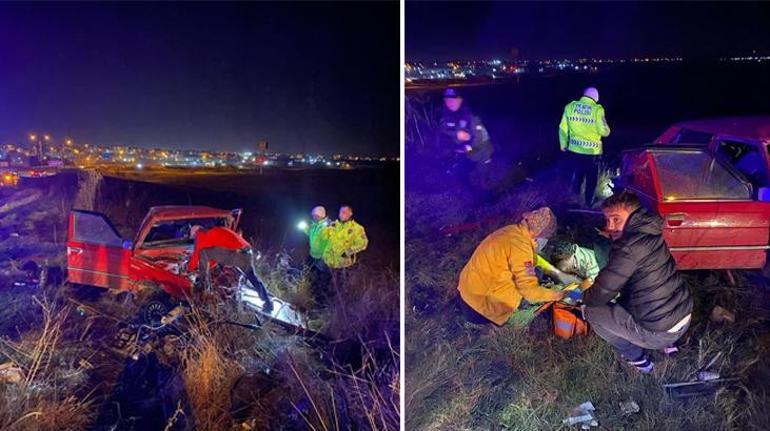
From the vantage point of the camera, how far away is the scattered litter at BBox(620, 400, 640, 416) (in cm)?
228

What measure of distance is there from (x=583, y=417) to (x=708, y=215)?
3.80 ft

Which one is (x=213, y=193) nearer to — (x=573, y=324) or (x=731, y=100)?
(x=573, y=324)

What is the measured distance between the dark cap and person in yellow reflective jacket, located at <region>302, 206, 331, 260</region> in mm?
1284

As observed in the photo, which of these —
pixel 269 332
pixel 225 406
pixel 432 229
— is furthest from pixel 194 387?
pixel 432 229

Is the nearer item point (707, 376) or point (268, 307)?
point (707, 376)

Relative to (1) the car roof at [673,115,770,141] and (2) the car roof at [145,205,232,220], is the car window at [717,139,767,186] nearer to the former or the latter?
(1) the car roof at [673,115,770,141]

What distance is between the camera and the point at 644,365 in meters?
2.28

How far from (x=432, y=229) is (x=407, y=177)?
375 millimetres

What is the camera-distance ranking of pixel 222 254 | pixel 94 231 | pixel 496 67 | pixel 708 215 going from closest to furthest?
pixel 708 215, pixel 496 67, pixel 94 231, pixel 222 254

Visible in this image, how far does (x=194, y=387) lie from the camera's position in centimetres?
272

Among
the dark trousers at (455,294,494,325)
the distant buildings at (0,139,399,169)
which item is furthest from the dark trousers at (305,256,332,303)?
the dark trousers at (455,294,494,325)

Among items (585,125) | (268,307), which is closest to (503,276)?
(585,125)

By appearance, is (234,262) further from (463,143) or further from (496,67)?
(496,67)

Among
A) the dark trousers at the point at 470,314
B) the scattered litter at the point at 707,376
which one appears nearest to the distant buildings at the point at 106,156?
the dark trousers at the point at 470,314
